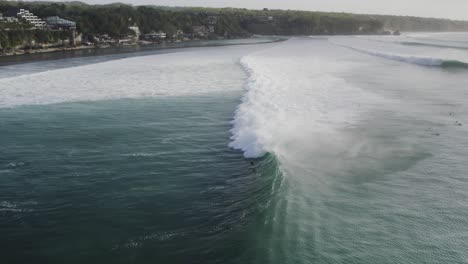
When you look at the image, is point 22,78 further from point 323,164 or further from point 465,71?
point 465,71

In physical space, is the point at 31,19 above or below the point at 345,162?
above

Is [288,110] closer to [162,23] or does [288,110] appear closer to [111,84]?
[111,84]

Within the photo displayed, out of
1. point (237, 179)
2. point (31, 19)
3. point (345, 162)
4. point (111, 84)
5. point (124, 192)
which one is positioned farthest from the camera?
point (31, 19)

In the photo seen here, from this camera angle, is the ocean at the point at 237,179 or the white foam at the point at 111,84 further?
the white foam at the point at 111,84

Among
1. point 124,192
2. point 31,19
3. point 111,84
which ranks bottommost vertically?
point 111,84

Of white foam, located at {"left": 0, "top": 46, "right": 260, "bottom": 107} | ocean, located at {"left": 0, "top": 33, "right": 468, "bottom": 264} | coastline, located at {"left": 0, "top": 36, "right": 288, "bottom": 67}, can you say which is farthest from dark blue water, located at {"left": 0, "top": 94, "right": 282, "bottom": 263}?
coastline, located at {"left": 0, "top": 36, "right": 288, "bottom": 67}

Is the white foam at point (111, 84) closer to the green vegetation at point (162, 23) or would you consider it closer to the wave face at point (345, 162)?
the wave face at point (345, 162)

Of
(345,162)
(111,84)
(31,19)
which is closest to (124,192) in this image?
(345,162)

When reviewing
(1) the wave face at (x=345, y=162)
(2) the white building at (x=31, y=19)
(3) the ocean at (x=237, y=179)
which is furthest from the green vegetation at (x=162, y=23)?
(1) the wave face at (x=345, y=162)

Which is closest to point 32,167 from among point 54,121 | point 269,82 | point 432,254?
point 54,121
